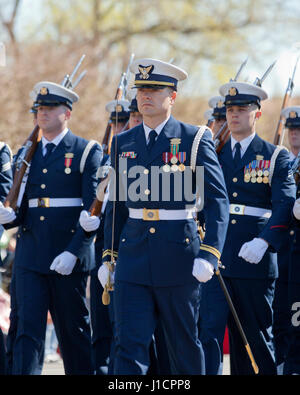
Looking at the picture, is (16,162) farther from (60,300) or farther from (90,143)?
(60,300)

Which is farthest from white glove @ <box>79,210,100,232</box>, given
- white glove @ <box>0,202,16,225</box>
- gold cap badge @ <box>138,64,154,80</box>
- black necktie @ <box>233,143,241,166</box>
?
gold cap badge @ <box>138,64,154,80</box>

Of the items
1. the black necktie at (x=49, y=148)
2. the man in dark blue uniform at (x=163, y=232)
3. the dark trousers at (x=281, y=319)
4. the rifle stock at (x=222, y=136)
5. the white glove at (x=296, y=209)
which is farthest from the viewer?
the dark trousers at (x=281, y=319)

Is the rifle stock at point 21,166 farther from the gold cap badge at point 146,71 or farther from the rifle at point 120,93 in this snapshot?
the gold cap badge at point 146,71

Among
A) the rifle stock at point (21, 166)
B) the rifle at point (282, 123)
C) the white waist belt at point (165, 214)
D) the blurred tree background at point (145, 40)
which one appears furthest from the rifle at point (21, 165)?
the blurred tree background at point (145, 40)

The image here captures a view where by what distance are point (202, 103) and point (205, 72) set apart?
307 cm

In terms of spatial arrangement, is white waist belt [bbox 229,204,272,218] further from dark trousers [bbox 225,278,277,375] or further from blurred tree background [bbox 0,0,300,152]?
blurred tree background [bbox 0,0,300,152]

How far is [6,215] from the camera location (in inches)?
276

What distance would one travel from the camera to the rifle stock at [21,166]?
716cm

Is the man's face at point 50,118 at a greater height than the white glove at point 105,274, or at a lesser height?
greater

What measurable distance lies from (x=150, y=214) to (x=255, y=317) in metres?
1.59

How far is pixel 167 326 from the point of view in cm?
582

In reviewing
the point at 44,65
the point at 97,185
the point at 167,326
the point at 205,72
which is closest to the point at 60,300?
the point at 97,185

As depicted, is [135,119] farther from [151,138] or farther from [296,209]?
[151,138]

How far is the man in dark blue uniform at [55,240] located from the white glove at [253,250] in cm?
113
